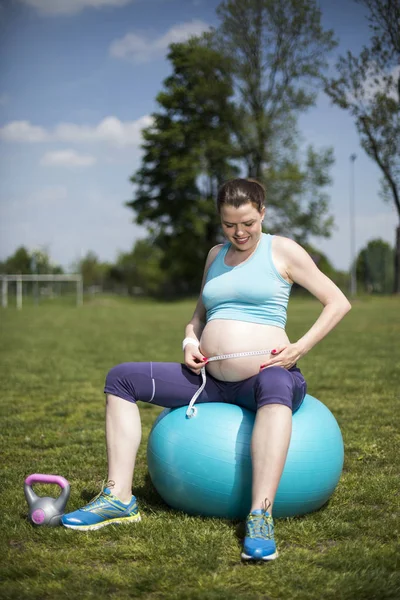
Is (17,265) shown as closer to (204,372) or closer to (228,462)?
(204,372)

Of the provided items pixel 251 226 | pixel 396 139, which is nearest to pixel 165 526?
pixel 251 226

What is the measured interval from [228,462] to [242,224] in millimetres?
1233

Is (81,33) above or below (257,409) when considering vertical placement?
above

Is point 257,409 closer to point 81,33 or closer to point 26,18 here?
point 26,18

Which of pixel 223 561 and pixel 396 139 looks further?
pixel 396 139

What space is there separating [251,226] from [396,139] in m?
15.9

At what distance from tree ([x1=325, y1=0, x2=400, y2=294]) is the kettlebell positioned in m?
16.6

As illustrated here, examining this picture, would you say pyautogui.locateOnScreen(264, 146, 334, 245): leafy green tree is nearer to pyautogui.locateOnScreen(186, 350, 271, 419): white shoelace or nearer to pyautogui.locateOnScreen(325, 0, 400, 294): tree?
pyautogui.locateOnScreen(325, 0, 400, 294): tree

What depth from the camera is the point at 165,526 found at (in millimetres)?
3264

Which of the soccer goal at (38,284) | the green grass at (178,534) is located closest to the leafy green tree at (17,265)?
the soccer goal at (38,284)

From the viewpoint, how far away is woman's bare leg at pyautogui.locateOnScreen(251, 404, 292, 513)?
298 centimetres

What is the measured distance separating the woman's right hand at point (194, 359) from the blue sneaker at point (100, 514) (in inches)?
30.4

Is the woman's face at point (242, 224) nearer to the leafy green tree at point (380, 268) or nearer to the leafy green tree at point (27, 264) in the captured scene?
the leafy green tree at point (380, 268)

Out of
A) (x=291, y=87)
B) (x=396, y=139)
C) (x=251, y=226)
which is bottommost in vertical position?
(x=251, y=226)
